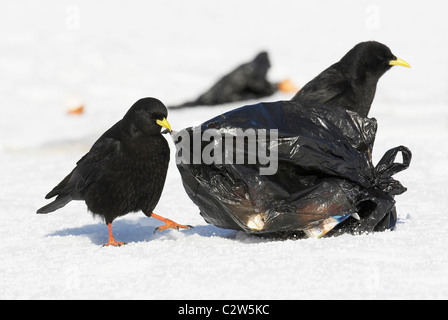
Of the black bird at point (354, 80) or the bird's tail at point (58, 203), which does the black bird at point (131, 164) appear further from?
the black bird at point (354, 80)

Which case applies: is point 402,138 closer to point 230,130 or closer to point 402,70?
point 230,130

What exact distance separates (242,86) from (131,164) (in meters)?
7.43

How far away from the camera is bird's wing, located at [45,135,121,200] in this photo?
4.40 metres

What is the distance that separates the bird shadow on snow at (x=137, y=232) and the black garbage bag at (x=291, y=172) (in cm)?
36

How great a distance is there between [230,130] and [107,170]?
0.91 meters

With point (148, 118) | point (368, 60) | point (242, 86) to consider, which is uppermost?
point (242, 86)

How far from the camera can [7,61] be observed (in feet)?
44.7

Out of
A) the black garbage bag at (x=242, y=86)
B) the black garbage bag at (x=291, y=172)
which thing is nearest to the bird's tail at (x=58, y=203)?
the black garbage bag at (x=291, y=172)

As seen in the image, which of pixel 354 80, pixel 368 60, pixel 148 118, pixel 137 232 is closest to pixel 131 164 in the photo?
pixel 148 118

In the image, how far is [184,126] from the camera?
8.30 meters

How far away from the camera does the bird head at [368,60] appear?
620 centimetres

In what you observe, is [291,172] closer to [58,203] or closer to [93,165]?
[93,165]
